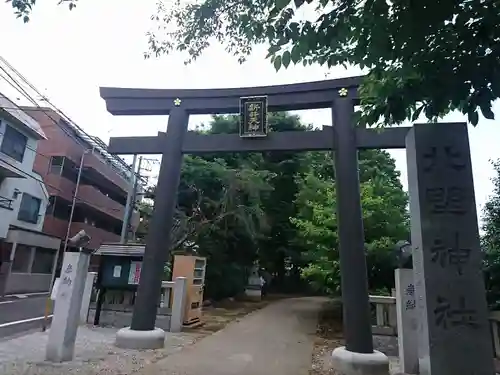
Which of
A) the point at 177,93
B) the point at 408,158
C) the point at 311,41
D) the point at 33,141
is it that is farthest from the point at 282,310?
the point at 33,141

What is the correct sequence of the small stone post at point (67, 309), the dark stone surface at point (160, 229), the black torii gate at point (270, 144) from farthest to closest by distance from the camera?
the dark stone surface at point (160, 229) < the black torii gate at point (270, 144) < the small stone post at point (67, 309)

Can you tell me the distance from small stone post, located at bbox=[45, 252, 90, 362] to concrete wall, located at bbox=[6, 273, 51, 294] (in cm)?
1540

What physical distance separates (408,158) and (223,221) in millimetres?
12426

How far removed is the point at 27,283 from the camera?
68.4 feet

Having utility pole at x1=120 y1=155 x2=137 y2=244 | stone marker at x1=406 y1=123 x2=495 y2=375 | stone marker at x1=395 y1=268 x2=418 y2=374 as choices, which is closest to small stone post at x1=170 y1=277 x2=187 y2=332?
stone marker at x1=395 y1=268 x2=418 y2=374

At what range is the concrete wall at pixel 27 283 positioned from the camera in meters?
19.3

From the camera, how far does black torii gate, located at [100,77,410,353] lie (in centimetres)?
641

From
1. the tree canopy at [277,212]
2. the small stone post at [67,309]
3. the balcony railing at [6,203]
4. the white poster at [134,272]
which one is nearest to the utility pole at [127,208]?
the tree canopy at [277,212]

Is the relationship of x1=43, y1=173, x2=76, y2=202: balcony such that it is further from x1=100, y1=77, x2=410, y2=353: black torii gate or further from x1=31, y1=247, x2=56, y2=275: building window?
x1=100, y1=77, x2=410, y2=353: black torii gate

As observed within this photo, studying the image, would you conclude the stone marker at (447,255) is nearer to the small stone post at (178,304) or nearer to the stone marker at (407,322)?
the stone marker at (407,322)

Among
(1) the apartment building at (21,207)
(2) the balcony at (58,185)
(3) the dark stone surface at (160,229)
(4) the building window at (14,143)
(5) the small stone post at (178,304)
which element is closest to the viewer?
(3) the dark stone surface at (160,229)

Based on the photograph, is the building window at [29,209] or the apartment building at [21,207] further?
the building window at [29,209]

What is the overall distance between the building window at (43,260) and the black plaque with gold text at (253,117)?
755 inches

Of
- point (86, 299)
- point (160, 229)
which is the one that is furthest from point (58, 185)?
point (160, 229)
